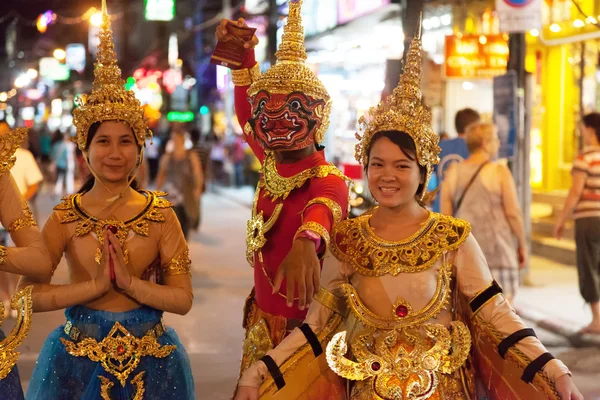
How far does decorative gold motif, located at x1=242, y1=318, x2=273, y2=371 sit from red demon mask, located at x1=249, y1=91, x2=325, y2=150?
870 millimetres

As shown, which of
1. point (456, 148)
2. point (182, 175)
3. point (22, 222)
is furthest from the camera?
point (182, 175)

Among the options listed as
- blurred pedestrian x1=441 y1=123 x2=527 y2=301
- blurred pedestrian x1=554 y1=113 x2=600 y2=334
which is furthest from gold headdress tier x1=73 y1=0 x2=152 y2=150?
blurred pedestrian x1=554 y1=113 x2=600 y2=334

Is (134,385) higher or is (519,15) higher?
(519,15)

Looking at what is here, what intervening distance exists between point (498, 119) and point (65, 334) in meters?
8.08

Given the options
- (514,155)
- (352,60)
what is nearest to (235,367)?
(514,155)

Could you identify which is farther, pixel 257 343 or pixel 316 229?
pixel 257 343

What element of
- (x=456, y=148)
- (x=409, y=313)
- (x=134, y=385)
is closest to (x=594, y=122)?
(x=456, y=148)

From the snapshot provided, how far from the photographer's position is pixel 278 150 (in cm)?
423

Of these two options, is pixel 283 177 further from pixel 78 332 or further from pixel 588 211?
pixel 588 211

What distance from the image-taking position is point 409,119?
142 inches

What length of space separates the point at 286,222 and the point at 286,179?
207 mm

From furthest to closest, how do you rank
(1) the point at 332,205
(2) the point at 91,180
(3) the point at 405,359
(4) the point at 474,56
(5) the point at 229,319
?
(4) the point at 474,56
(5) the point at 229,319
(2) the point at 91,180
(1) the point at 332,205
(3) the point at 405,359

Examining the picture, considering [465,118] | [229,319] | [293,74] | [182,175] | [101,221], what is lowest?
[229,319]

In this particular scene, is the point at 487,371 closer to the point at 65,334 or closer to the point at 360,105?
the point at 65,334
